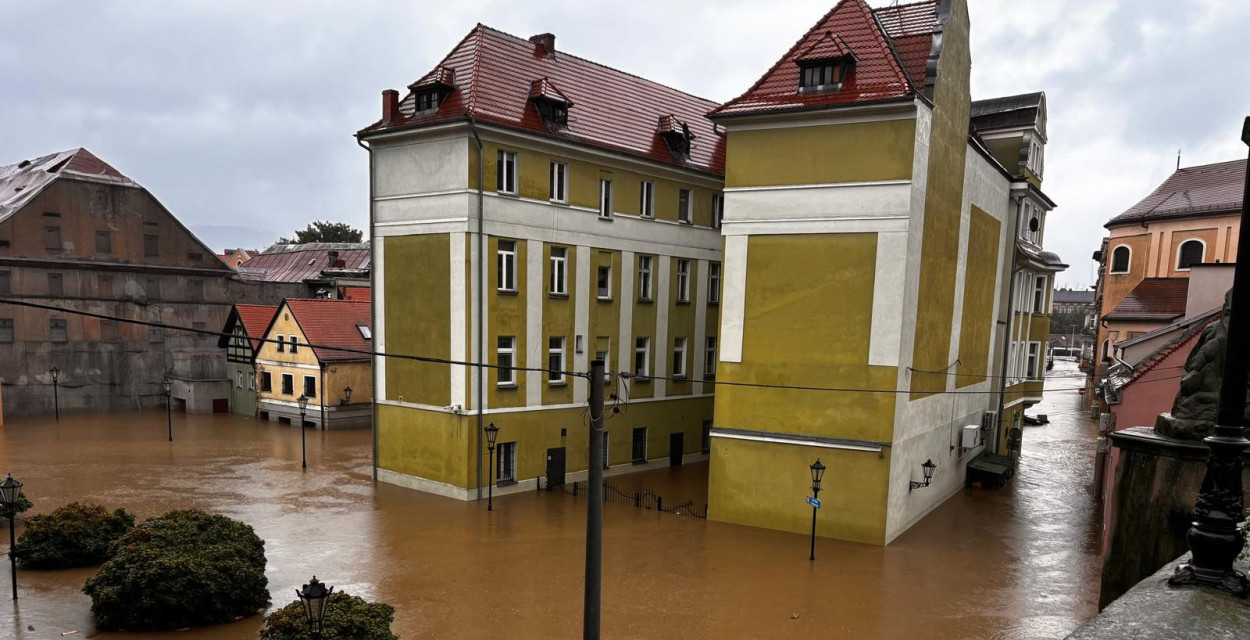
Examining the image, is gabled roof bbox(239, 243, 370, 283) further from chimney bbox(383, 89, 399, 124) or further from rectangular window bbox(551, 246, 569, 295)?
rectangular window bbox(551, 246, 569, 295)

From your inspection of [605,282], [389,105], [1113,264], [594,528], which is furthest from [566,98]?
[1113,264]

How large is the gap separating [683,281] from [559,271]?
6.34 meters

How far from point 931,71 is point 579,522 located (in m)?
15.5

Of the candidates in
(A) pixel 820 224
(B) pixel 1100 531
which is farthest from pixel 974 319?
(A) pixel 820 224

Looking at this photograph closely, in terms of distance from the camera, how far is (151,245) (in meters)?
39.8

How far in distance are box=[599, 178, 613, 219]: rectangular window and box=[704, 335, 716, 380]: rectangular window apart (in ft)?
25.1

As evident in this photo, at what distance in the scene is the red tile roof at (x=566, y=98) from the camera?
21.5 m

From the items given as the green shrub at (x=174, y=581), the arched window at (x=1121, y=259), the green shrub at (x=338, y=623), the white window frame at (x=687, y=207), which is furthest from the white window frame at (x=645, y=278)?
the arched window at (x=1121, y=259)

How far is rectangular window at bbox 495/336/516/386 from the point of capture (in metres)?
21.9

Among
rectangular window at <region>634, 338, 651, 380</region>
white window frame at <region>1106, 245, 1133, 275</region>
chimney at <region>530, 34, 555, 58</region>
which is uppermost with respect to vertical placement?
chimney at <region>530, 34, 555, 58</region>

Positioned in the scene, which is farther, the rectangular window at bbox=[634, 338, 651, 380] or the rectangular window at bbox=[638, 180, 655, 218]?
the rectangular window at bbox=[634, 338, 651, 380]

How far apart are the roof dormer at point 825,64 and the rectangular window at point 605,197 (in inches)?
323

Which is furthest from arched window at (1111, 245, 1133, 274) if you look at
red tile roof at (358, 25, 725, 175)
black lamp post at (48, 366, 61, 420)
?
black lamp post at (48, 366, 61, 420)

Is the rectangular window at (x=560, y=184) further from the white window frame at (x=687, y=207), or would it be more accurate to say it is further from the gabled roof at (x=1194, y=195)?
the gabled roof at (x=1194, y=195)
